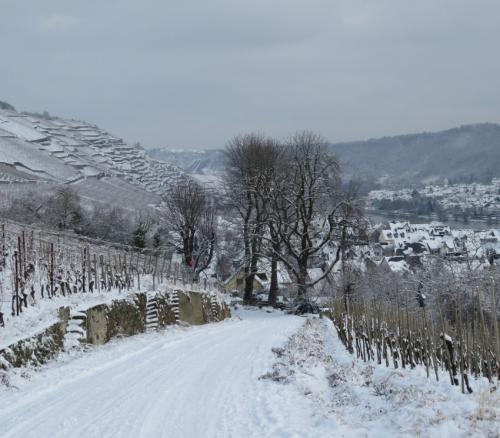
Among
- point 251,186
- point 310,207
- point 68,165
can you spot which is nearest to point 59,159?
Answer: point 68,165

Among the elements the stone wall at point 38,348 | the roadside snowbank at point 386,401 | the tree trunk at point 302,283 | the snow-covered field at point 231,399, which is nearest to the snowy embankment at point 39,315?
the stone wall at point 38,348

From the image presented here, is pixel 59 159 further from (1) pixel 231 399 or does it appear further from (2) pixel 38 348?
(1) pixel 231 399

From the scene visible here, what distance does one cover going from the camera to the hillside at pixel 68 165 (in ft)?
308

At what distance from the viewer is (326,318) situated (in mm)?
30828

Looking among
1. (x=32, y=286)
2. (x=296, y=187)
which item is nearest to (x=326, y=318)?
(x=296, y=187)

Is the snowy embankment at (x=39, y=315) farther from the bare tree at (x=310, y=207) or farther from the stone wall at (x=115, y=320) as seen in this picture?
the bare tree at (x=310, y=207)

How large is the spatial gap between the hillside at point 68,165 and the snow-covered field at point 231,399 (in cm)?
5648

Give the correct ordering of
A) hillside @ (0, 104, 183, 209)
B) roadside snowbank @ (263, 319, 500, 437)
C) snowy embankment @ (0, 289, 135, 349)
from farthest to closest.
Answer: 1. hillside @ (0, 104, 183, 209)
2. snowy embankment @ (0, 289, 135, 349)
3. roadside snowbank @ (263, 319, 500, 437)

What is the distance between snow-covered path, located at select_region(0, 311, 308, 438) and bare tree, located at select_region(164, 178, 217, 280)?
2645cm

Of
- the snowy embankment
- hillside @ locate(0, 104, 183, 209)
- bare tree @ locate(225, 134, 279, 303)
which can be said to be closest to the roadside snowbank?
the snowy embankment

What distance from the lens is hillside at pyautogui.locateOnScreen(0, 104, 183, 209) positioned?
93.9 meters

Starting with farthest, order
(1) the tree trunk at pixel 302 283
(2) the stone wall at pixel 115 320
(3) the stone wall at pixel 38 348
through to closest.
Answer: (1) the tree trunk at pixel 302 283 → (2) the stone wall at pixel 115 320 → (3) the stone wall at pixel 38 348

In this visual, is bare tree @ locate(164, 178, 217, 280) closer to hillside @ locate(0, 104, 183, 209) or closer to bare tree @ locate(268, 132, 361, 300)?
bare tree @ locate(268, 132, 361, 300)

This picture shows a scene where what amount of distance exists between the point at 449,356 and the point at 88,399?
6.17 metres
